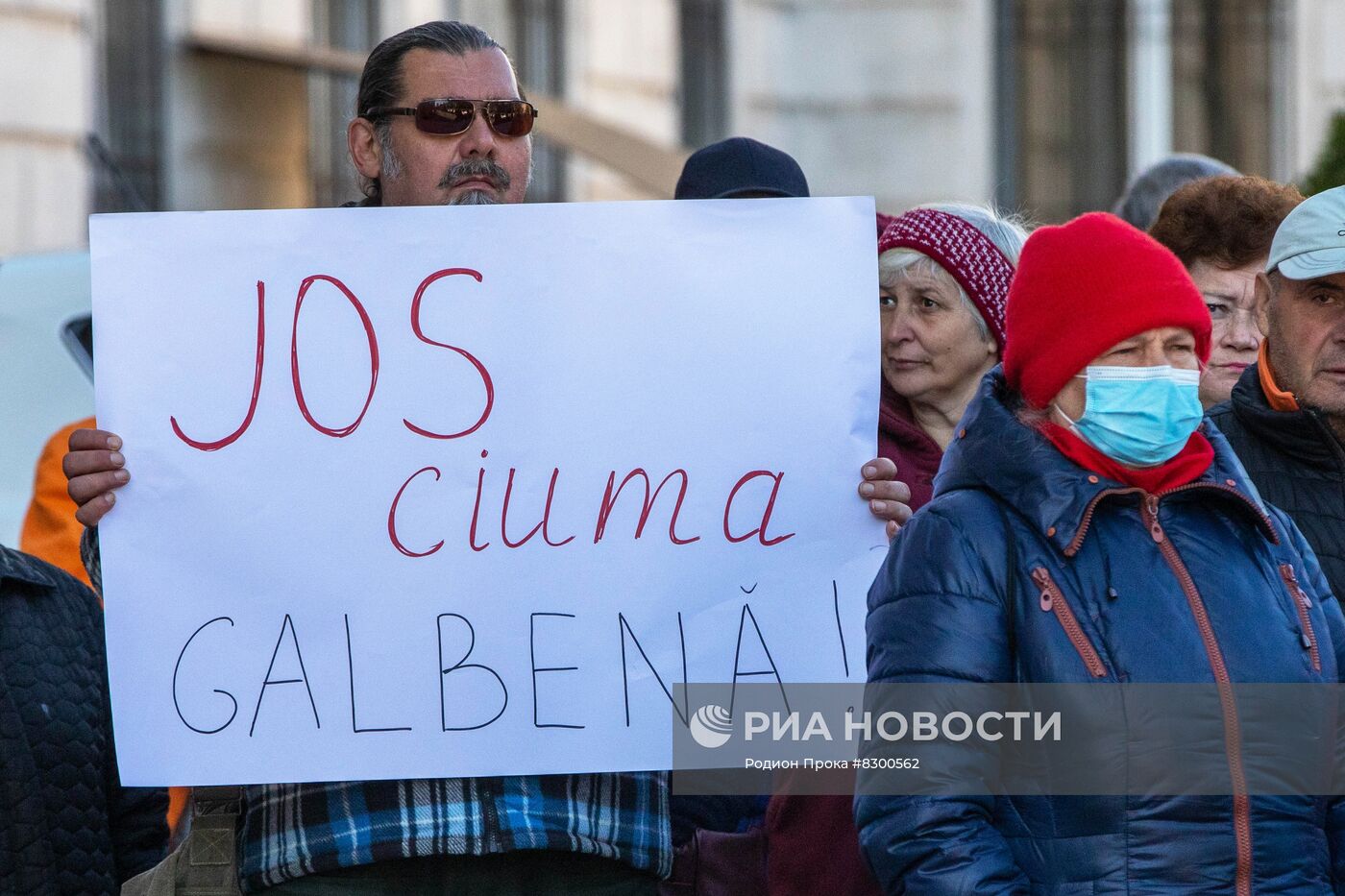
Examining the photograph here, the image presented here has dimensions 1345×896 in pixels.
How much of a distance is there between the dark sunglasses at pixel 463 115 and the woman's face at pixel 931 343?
802 millimetres

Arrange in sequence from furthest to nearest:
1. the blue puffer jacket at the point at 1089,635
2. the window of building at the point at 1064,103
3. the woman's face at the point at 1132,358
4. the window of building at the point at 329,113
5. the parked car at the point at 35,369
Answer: the window of building at the point at 1064,103 → the window of building at the point at 329,113 → the parked car at the point at 35,369 → the woman's face at the point at 1132,358 → the blue puffer jacket at the point at 1089,635

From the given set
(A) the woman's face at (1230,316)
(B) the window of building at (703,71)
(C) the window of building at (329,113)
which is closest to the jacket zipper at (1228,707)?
(A) the woman's face at (1230,316)

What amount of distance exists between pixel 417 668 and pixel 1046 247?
3.32ft

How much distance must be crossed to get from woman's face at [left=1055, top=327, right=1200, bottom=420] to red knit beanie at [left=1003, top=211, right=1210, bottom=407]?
1 cm

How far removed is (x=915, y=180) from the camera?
12906mm

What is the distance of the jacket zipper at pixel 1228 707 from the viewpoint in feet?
8.02

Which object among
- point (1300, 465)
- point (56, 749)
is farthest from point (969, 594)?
point (56, 749)

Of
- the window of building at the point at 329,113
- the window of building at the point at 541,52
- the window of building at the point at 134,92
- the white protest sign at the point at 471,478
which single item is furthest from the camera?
the window of building at the point at 541,52

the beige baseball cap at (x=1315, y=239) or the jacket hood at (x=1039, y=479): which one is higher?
the beige baseball cap at (x=1315, y=239)

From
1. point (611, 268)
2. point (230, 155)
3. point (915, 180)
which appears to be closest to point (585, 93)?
point (915, 180)

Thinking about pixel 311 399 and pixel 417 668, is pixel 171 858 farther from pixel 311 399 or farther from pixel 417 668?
pixel 311 399

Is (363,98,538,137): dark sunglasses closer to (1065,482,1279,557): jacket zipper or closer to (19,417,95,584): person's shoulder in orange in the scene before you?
(1065,482,1279,557): jacket zipper

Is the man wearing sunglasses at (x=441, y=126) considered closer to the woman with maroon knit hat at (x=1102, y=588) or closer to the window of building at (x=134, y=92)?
the woman with maroon knit hat at (x=1102, y=588)

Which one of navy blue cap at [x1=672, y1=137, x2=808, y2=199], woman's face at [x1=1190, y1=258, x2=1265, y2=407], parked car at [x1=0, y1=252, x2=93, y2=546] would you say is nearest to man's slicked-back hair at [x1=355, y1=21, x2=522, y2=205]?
navy blue cap at [x1=672, y1=137, x2=808, y2=199]
